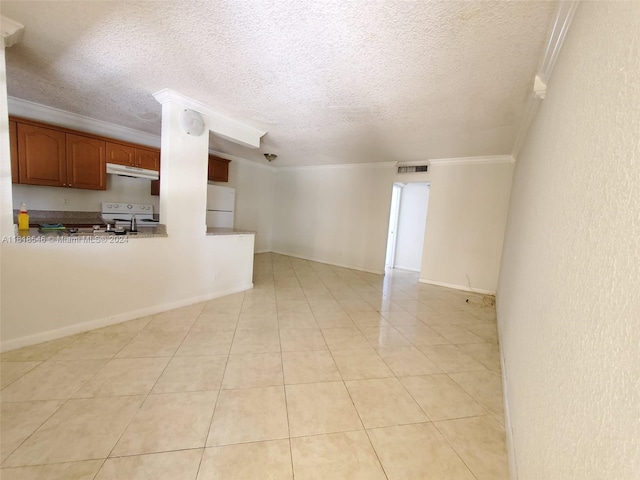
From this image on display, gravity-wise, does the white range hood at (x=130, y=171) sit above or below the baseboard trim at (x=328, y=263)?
above

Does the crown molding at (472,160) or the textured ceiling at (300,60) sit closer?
the textured ceiling at (300,60)

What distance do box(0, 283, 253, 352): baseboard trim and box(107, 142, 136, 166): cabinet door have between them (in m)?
2.58

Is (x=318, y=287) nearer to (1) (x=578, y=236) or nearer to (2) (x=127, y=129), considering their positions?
(1) (x=578, y=236)

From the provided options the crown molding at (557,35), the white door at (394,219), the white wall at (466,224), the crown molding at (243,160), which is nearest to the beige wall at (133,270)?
the crown molding at (243,160)

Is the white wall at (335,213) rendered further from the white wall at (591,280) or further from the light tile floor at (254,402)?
the white wall at (591,280)

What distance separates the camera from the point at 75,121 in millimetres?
3740

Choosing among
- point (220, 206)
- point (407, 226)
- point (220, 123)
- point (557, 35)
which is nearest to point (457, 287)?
point (407, 226)

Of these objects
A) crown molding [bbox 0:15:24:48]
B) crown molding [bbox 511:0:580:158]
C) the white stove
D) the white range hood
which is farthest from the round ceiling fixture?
crown molding [bbox 511:0:580:158]

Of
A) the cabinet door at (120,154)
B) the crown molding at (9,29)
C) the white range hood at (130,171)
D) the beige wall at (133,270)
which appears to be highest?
the crown molding at (9,29)

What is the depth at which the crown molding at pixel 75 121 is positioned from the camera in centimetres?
331

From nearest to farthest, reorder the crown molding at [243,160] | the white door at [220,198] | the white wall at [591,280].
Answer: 1. the white wall at [591,280]
2. the white door at [220,198]
3. the crown molding at [243,160]

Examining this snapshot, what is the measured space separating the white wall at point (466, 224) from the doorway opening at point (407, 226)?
1.38 metres

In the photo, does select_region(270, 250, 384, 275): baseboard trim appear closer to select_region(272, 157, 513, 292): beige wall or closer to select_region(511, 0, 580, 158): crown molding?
select_region(272, 157, 513, 292): beige wall

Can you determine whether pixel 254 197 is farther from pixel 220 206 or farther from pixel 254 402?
pixel 254 402
